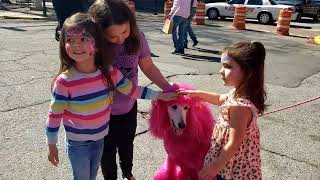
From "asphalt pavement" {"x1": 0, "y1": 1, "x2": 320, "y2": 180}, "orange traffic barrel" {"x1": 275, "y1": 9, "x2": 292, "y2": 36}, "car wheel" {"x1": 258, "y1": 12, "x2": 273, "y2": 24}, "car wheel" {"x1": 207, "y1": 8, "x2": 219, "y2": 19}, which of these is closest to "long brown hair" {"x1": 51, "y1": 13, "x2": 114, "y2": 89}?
"asphalt pavement" {"x1": 0, "y1": 1, "x2": 320, "y2": 180}

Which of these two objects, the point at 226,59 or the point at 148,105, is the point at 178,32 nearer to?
the point at 148,105

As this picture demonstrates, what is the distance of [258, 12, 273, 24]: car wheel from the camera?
1992 centimetres

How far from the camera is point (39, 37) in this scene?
11.5 m

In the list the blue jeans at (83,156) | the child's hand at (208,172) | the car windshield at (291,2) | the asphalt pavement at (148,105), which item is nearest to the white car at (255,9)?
the car windshield at (291,2)

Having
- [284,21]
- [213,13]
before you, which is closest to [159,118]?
[284,21]

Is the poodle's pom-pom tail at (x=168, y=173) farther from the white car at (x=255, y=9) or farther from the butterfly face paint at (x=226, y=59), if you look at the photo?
the white car at (x=255, y=9)

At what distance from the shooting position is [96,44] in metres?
2.49

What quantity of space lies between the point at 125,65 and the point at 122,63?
27mm

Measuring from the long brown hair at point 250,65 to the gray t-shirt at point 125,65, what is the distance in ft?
2.45

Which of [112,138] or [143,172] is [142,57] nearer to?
[112,138]

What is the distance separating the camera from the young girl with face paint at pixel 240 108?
2373 mm

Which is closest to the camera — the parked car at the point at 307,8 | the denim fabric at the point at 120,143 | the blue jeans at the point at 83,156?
the blue jeans at the point at 83,156

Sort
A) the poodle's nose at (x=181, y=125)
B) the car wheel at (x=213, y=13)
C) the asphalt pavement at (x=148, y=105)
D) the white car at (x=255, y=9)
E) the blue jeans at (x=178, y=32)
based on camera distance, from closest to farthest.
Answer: the poodle's nose at (x=181, y=125), the asphalt pavement at (x=148, y=105), the blue jeans at (x=178, y=32), the white car at (x=255, y=9), the car wheel at (x=213, y=13)

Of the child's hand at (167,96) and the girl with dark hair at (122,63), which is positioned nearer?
the girl with dark hair at (122,63)
